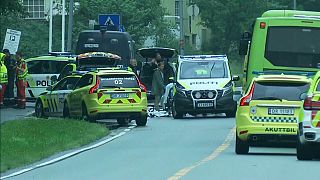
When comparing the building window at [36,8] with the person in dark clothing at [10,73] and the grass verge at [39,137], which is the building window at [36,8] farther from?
the grass verge at [39,137]

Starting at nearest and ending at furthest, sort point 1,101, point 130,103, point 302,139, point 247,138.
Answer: point 302,139 → point 247,138 → point 130,103 → point 1,101

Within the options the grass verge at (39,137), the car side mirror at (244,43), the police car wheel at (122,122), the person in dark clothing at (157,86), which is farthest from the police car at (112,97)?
the person in dark clothing at (157,86)

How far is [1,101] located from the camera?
117ft

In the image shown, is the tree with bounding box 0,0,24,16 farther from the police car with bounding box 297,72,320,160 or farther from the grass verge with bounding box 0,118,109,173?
the police car with bounding box 297,72,320,160

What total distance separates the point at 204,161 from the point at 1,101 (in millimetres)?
16141

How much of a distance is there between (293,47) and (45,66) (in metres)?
15.0

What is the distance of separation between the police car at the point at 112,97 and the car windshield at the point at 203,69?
187 inches

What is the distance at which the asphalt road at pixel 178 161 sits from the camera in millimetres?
18062

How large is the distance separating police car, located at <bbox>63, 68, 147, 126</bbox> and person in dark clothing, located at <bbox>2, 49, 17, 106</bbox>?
17.8ft

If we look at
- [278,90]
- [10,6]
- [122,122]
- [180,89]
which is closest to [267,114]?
[278,90]

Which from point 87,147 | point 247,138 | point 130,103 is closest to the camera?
point 247,138

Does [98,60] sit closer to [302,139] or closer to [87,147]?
[87,147]

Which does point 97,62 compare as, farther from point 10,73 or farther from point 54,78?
point 10,73

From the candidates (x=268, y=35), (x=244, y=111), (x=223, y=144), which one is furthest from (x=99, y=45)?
(x=244, y=111)
